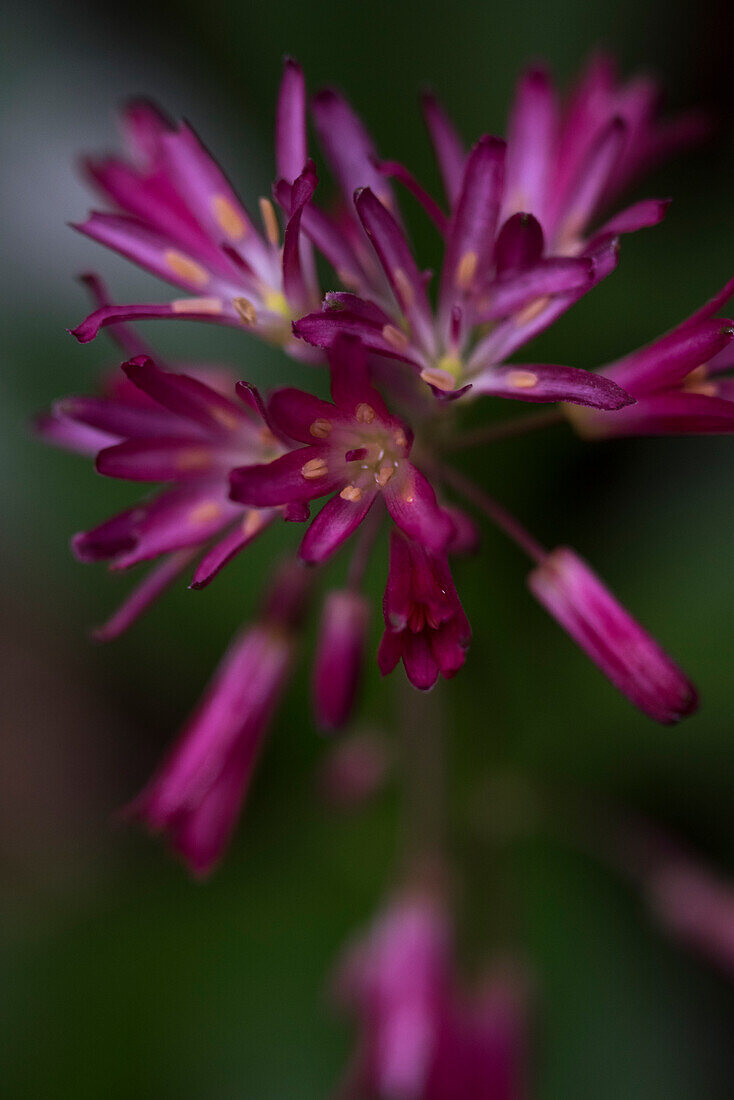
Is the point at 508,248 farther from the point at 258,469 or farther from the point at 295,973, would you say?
the point at 295,973

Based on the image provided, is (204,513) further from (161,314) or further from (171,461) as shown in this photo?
(161,314)

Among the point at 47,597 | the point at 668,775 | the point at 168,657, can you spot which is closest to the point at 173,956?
the point at 168,657

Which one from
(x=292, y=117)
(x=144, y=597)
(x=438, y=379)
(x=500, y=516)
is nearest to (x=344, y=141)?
(x=292, y=117)

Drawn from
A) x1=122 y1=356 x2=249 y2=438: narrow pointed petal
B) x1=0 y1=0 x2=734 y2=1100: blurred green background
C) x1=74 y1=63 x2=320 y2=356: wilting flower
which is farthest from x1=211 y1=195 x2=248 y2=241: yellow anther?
x1=0 y1=0 x2=734 y2=1100: blurred green background

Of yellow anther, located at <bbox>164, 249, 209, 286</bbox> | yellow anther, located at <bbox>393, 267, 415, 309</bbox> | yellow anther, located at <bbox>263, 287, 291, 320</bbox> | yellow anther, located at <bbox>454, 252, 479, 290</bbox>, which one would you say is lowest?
yellow anther, located at <bbox>454, 252, 479, 290</bbox>

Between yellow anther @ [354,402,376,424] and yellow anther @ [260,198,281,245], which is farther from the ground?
yellow anther @ [260,198,281,245]

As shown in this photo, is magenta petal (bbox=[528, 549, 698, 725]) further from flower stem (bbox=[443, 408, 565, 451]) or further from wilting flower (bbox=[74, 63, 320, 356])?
wilting flower (bbox=[74, 63, 320, 356])

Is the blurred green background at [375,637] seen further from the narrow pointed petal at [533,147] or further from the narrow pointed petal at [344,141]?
the narrow pointed petal at [344,141]
